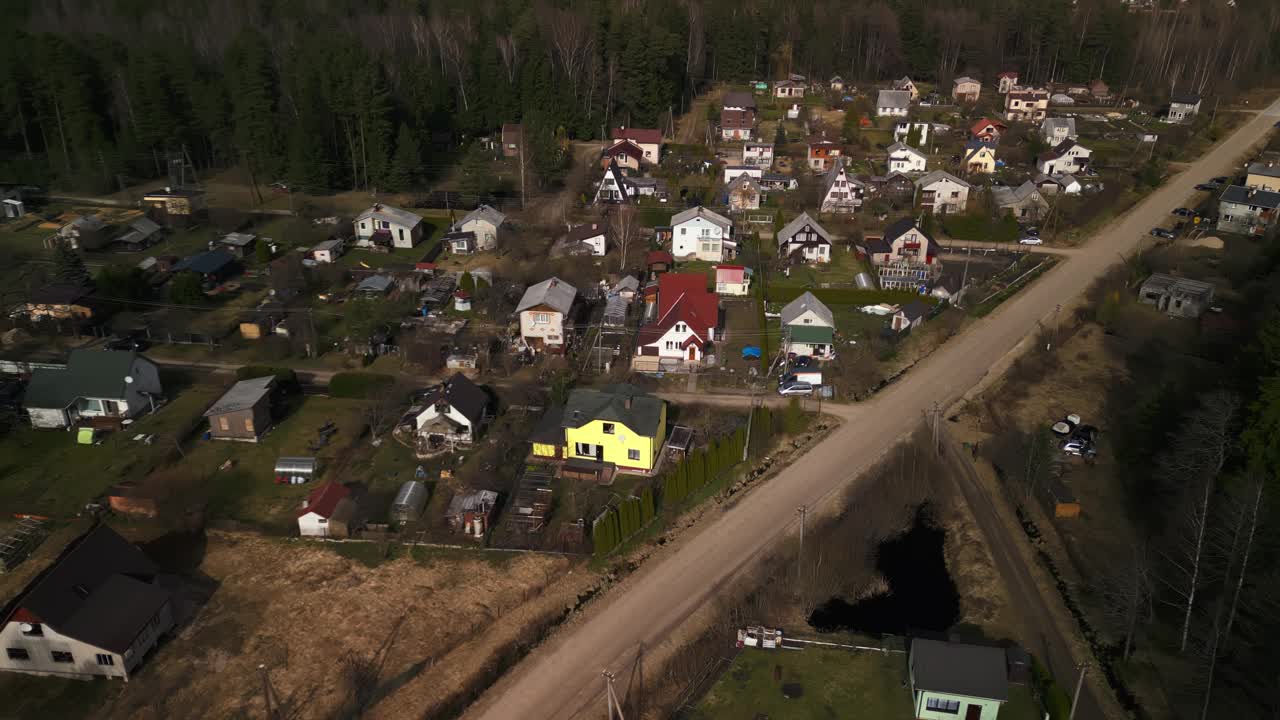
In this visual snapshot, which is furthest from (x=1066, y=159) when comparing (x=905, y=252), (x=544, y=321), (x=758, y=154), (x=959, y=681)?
(x=959, y=681)

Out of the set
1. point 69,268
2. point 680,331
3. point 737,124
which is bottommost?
point 69,268

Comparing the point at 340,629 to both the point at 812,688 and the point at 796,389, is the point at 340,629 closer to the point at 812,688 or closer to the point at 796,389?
the point at 812,688

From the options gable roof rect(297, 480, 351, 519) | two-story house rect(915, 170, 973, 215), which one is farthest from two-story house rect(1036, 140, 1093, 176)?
gable roof rect(297, 480, 351, 519)

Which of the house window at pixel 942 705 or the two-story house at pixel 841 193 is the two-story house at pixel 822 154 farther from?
the house window at pixel 942 705

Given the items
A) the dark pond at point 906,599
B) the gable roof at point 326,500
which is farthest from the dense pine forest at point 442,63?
the dark pond at point 906,599

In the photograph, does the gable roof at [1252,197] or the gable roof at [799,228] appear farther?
the gable roof at [1252,197]

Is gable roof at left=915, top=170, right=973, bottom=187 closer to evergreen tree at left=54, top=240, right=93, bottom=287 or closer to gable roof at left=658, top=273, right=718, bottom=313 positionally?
gable roof at left=658, top=273, right=718, bottom=313
